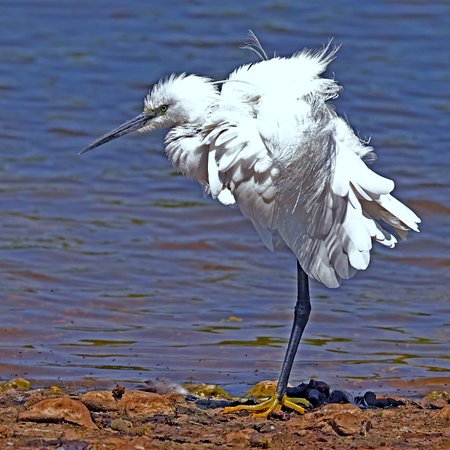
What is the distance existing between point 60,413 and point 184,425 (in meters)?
0.68

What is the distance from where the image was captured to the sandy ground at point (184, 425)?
20.5ft

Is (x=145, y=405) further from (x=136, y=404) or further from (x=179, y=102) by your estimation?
(x=179, y=102)

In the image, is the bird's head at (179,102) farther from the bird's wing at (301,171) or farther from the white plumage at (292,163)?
the bird's wing at (301,171)

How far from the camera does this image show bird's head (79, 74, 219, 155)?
763 centimetres

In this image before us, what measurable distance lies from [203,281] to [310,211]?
12.1ft

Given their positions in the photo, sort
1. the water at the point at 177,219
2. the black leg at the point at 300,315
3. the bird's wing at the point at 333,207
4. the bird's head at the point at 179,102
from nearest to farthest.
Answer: the bird's wing at the point at 333,207
the bird's head at the point at 179,102
the black leg at the point at 300,315
the water at the point at 177,219

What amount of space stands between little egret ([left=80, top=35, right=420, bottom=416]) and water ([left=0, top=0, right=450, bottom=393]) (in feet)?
4.73

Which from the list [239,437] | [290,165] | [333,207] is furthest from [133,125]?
[239,437]

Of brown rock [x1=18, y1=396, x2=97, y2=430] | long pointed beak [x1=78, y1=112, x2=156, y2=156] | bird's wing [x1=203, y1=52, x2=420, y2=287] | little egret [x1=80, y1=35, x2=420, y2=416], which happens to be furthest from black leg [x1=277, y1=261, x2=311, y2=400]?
brown rock [x1=18, y1=396, x2=97, y2=430]

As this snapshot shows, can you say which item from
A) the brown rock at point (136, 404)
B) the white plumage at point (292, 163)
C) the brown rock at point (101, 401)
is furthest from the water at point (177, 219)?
the white plumage at point (292, 163)

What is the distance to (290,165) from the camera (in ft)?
23.5

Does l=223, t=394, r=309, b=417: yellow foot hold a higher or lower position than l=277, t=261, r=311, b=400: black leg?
lower

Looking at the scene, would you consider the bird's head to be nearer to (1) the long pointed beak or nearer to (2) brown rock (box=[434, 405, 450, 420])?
(1) the long pointed beak

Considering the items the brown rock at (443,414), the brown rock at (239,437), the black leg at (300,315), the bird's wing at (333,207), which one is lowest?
the brown rock at (239,437)
